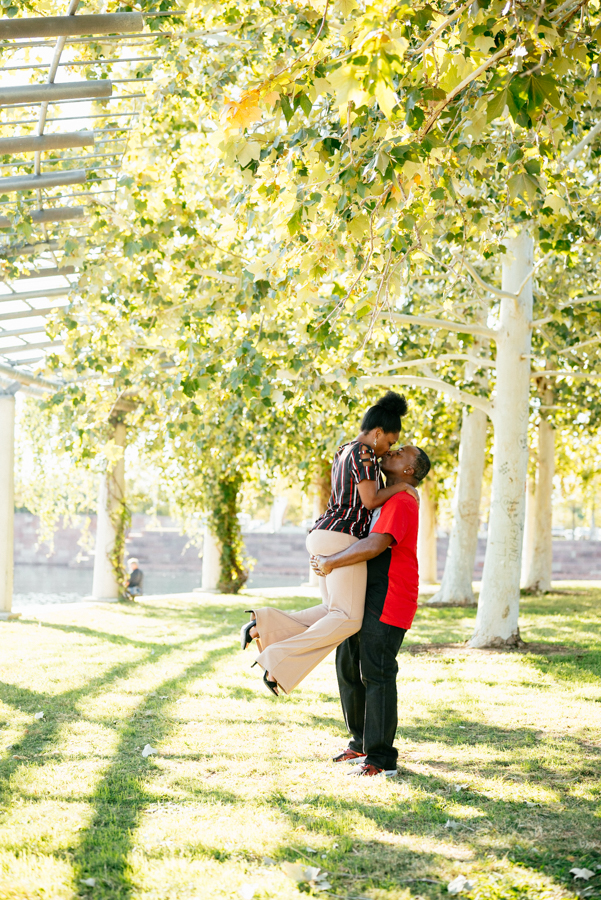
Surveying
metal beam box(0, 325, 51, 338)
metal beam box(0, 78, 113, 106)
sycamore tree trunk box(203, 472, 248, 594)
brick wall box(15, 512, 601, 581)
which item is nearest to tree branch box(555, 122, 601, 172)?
metal beam box(0, 78, 113, 106)

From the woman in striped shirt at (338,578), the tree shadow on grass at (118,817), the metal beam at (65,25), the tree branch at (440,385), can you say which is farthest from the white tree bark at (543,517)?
the metal beam at (65,25)

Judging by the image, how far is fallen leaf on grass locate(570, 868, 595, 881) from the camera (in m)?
3.08

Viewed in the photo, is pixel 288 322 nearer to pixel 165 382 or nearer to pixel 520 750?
pixel 165 382

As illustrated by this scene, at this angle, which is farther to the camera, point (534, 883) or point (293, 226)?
point (293, 226)

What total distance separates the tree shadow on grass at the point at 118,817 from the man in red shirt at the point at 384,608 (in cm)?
85

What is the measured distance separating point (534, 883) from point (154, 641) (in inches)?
307

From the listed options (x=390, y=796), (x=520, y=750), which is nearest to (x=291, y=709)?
(x=520, y=750)

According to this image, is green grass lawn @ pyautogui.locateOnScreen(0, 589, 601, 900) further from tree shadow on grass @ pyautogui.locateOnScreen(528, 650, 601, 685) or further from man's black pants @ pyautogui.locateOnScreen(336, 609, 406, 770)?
man's black pants @ pyautogui.locateOnScreen(336, 609, 406, 770)

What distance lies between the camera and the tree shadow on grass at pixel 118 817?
10.2 feet

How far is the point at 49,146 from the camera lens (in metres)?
6.56

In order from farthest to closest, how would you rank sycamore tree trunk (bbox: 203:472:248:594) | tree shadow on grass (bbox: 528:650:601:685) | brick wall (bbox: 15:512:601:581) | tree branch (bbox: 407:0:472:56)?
brick wall (bbox: 15:512:601:581) < sycamore tree trunk (bbox: 203:472:248:594) < tree shadow on grass (bbox: 528:650:601:685) < tree branch (bbox: 407:0:472:56)

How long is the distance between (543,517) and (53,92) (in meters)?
13.1

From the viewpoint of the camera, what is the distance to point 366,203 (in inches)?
187

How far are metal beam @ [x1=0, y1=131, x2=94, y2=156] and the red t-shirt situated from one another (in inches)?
162
